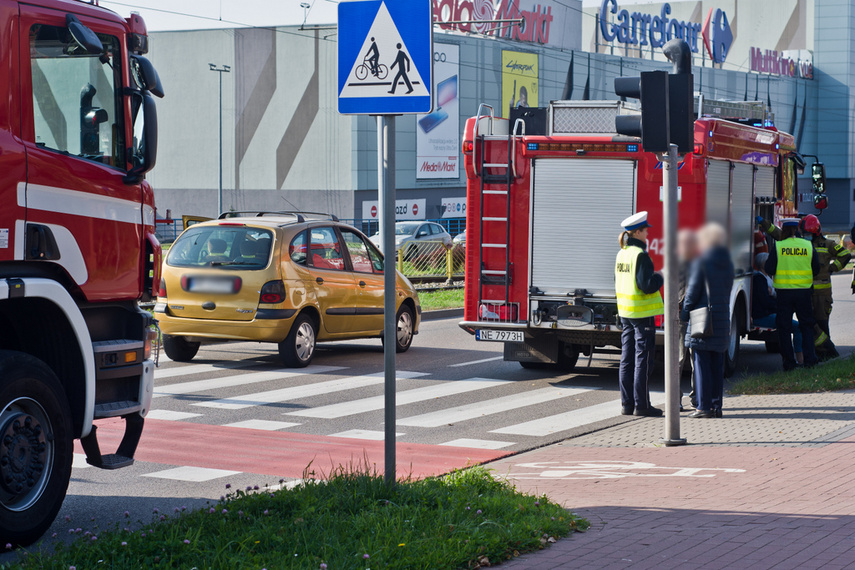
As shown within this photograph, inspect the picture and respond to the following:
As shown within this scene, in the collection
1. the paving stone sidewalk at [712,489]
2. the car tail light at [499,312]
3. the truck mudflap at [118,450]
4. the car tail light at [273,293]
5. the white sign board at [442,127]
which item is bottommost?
the paving stone sidewalk at [712,489]

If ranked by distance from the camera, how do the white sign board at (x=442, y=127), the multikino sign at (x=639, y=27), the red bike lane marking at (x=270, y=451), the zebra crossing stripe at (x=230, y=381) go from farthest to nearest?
1. the multikino sign at (x=639, y=27)
2. the white sign board at (x=442, y=127)
3. the zebra crossing stripe at (x=230, y=381)
4. the red bike lane marking at (x=270, y=451)

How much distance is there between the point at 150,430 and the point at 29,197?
152 inches

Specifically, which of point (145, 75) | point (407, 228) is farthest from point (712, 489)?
point (407, 228)

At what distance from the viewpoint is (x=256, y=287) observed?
12367mm

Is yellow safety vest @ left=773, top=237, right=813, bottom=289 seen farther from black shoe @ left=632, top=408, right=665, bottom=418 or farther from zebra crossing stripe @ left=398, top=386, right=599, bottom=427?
black shoe @ left=632, top=408, right=665, bottom=418

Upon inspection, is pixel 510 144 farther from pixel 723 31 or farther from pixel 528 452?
pixel 723 31

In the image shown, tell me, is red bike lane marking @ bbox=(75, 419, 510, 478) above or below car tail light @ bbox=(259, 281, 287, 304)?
below

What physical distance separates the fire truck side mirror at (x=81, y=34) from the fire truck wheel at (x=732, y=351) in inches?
341

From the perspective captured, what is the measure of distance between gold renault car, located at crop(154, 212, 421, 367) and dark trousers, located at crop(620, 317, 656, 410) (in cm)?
424

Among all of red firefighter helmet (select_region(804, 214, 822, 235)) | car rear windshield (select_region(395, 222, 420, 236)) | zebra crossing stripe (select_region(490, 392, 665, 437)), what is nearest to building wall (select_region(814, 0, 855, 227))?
car rear windshield (select_region(395, 222, 420, 236))

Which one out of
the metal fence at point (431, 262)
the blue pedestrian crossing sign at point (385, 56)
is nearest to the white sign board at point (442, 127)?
the metal fence at point (431, 262)

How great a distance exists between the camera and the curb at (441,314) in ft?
68.0

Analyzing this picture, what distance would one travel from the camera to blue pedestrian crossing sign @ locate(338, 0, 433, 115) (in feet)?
18.1

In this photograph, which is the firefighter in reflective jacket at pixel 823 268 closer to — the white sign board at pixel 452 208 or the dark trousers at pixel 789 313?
the dark trousers at pixel 789 313
